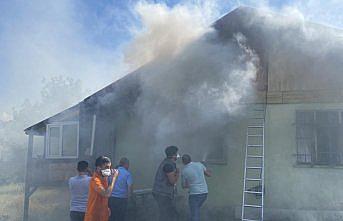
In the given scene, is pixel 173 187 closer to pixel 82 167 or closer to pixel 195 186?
→ pixel 195 186

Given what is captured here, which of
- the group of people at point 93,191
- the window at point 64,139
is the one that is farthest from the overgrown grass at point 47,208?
the group of people at point 93,191

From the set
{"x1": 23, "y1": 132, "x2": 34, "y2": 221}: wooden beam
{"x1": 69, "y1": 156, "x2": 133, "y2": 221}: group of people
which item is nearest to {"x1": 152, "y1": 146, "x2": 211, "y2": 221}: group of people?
{"x1": 69, "y1": 156, "x2": 133, "y2": 221}: group of people

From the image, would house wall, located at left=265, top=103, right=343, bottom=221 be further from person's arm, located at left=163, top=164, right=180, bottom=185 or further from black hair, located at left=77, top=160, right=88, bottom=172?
black hair, located at left=77, top=160, right=88, bottom=172

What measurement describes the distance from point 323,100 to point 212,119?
2534mm

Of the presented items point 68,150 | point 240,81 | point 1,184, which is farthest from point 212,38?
point 1,184

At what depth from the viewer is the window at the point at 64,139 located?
1115 centimetres

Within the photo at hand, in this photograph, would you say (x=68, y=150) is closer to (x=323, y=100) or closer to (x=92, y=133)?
(x=92, y=133)

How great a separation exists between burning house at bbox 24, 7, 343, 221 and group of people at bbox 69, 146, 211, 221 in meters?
1.69

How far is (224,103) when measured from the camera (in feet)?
29.0

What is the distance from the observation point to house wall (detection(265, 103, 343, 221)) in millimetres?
8406

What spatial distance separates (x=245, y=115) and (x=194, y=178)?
254cm

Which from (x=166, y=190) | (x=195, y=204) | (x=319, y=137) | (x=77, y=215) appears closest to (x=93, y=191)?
(x=77, y=215)

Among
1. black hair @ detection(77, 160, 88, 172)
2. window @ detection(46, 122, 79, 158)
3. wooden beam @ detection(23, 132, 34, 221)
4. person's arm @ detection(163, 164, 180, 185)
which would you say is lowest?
wooden beam @ detection(23, 132, 34, 221)

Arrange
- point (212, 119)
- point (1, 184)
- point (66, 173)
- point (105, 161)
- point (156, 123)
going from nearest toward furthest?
point (105, 161) → point (212, 119) → point (156, 123) → point (66, 173) → point (1, 184)
